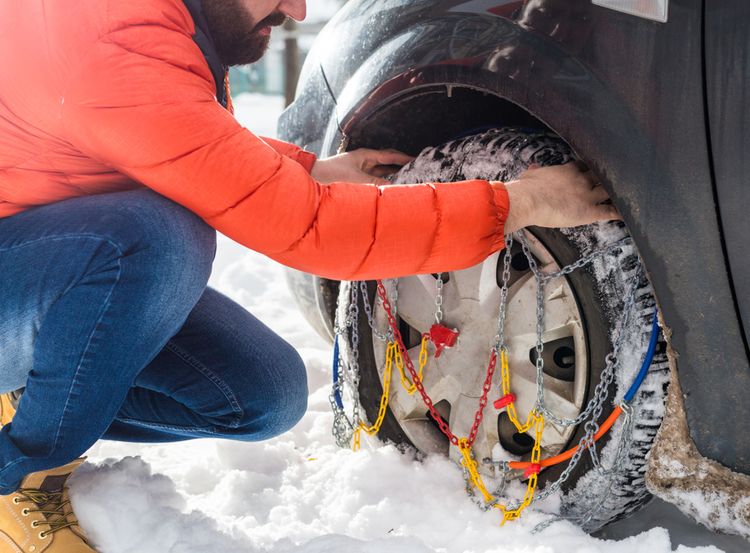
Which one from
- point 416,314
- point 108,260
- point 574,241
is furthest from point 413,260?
point 108,260

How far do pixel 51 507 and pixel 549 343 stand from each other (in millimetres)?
1112

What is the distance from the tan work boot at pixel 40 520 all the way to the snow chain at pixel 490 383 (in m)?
0.70

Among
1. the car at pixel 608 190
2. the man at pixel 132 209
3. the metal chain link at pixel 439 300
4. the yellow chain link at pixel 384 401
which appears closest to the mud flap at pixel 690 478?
the car at pixel 608 190

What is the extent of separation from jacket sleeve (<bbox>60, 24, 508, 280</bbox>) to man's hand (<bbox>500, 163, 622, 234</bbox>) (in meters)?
0.03

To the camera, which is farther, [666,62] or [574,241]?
[574,241]

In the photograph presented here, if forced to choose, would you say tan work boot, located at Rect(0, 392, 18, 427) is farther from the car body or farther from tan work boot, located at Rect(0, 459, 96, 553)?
the car body

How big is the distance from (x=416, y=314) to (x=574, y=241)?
500mm

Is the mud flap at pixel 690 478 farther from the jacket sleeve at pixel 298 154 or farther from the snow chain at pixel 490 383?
the jacket sleeve at pixel 298 154

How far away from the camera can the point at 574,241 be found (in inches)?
59.4

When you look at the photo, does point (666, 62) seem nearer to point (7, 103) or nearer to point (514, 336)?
point (514, 336)

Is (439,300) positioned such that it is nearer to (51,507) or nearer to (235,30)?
(235,30)

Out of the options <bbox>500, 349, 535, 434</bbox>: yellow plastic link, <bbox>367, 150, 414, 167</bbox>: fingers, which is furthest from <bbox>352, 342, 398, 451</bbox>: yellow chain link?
<bbox>367, 150, 414, 167</bbox>: fingers

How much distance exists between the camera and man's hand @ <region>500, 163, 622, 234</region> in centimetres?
144

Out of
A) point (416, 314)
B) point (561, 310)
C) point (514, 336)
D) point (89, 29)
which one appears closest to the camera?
point (89, 29)
